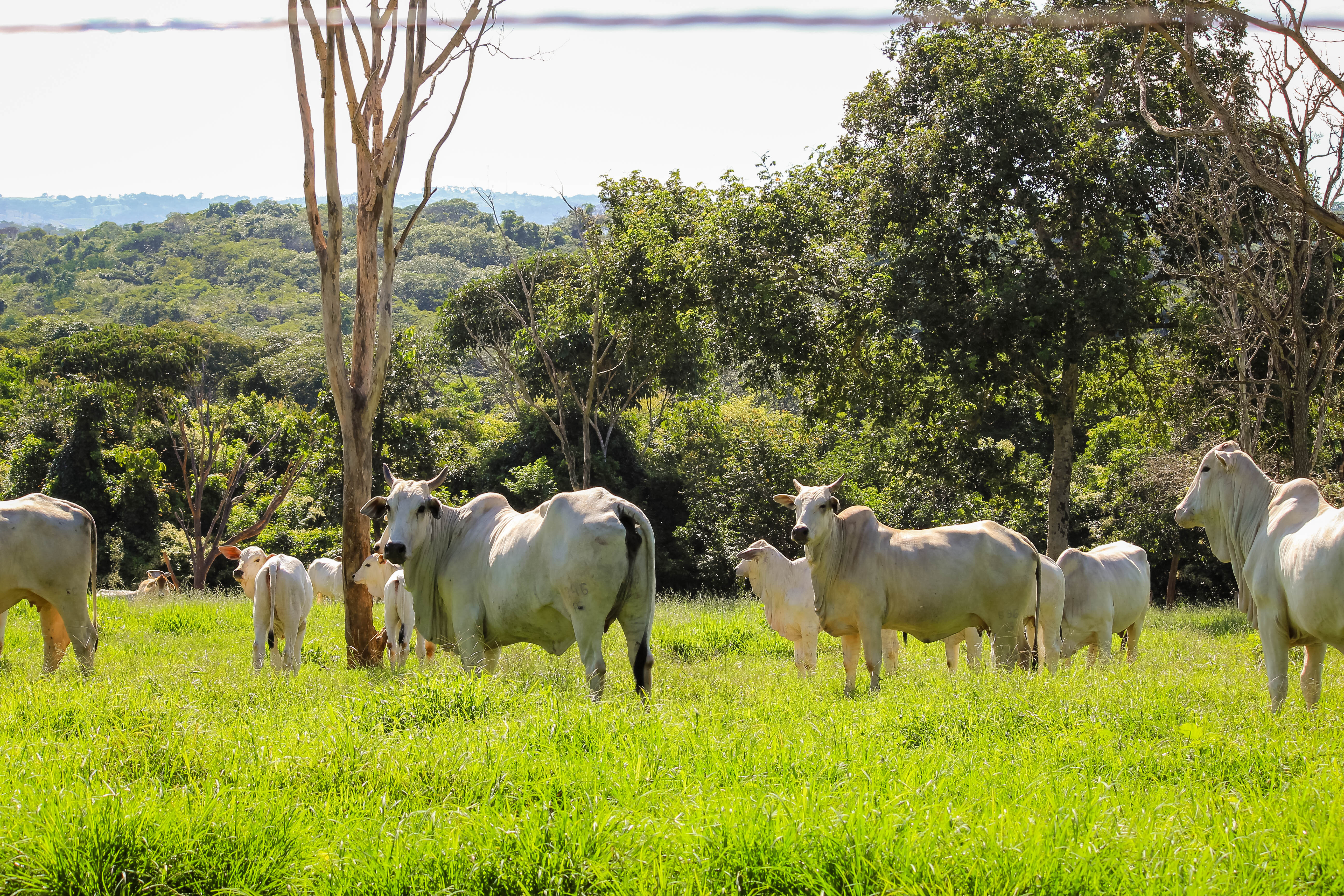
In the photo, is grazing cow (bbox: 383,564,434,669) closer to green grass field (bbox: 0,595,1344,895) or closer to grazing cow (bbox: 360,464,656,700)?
grazing cow (bbox: 360,464,656,700)

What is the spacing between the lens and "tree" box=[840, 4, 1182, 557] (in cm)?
1597

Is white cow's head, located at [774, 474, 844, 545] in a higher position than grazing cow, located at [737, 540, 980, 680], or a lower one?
higher

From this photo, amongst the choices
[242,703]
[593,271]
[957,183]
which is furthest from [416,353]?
[242,703]

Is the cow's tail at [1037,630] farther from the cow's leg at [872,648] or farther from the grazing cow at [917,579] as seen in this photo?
the cow's leg at [872,648]

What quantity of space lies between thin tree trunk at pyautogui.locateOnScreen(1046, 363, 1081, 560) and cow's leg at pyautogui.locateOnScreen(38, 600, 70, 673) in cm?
1469

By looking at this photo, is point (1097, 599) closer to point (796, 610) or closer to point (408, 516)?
point (796, 610)

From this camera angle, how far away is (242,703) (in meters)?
7.83

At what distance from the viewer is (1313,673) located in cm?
773

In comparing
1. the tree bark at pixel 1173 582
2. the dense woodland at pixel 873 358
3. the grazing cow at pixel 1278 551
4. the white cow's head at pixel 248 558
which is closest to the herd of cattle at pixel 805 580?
the grazing cow at pixel 1278 551

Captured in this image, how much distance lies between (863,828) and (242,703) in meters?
5.52

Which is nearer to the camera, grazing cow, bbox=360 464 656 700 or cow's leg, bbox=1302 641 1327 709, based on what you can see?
cow's leg, bbox=1302 641 1327 709

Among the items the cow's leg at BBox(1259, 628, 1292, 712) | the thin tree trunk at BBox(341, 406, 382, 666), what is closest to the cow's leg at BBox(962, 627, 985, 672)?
the cow's leg at BBox(1259, 628, 1292, 712)

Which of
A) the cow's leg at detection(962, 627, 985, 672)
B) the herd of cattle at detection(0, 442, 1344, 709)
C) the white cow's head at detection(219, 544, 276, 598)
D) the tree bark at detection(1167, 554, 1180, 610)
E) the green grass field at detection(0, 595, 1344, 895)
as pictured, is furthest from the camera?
the tree bark at detection(1167, 554, 1180, 610)

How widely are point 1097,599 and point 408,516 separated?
775 centimetres
